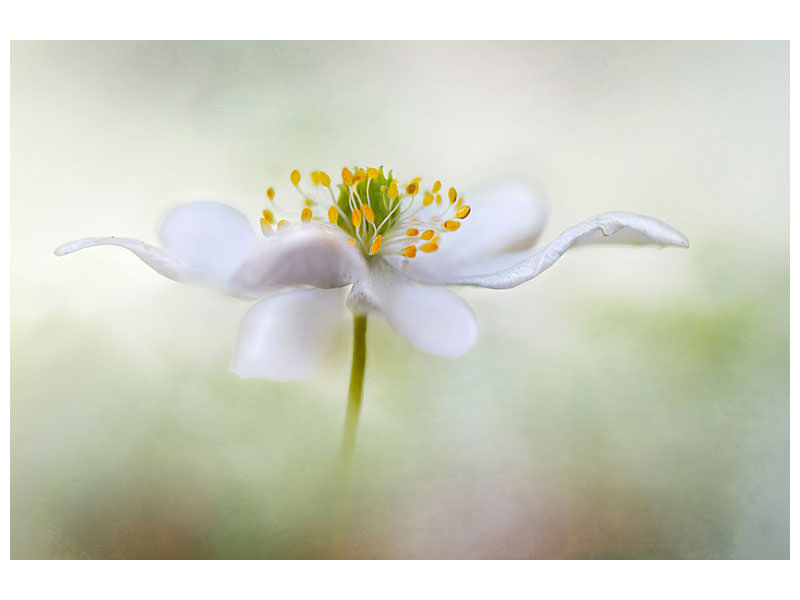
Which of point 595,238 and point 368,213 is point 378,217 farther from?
point 595,238

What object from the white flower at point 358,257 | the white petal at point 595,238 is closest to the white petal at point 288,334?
the white flower at point 358,257

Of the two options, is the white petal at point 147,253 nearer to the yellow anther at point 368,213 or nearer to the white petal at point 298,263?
the white petal at point 298,263

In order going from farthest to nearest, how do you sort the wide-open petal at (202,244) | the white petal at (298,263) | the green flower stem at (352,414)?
the green flower stem at (352,414), the wide-open petal at (202,244), the white petal at (298,263)

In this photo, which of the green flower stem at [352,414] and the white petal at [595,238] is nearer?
the white petal at [595,238]

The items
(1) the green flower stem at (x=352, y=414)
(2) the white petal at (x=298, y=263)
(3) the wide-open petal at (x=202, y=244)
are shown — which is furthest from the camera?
(1) the green flower stem at (x=352, y=414)

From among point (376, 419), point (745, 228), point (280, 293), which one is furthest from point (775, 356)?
point (280, 293)

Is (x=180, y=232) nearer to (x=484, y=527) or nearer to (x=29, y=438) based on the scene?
(x=29, y=438)

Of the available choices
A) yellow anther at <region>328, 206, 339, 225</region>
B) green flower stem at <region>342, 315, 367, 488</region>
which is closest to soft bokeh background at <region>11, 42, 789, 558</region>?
green flower stem at <region>342, 315, 367, 488</region>
